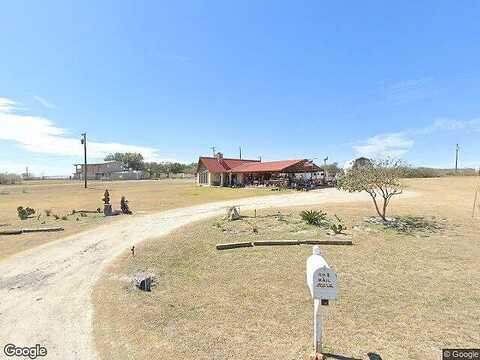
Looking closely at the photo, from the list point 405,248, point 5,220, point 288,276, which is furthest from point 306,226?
point 5,220

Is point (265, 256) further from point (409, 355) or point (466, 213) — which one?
point (466, 213)

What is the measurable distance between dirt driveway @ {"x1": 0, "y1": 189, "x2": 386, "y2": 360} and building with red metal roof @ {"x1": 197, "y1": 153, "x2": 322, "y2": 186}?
2878 centimetres

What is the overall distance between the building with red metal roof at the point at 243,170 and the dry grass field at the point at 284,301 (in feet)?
96.2

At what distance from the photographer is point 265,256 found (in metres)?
10.6

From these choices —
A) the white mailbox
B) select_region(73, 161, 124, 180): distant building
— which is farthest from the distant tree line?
the white mailbox

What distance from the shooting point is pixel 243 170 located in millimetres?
45750

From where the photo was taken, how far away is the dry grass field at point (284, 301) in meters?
5.49

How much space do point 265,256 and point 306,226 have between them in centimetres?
433

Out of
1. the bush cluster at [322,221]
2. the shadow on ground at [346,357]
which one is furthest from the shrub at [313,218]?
the shadow on ground at [346,357]

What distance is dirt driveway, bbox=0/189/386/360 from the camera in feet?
18.6

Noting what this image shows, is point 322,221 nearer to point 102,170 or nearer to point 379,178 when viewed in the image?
point 379,178

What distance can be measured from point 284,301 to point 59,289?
5.68 m

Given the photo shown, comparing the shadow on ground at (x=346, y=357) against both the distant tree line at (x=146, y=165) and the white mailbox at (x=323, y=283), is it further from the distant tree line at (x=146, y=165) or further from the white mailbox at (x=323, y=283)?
the distant tree line at (x=146, y=165)

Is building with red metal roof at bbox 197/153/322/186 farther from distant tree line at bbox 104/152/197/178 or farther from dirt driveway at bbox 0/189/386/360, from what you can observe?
distant tree line at bbox 104/152/197/178
